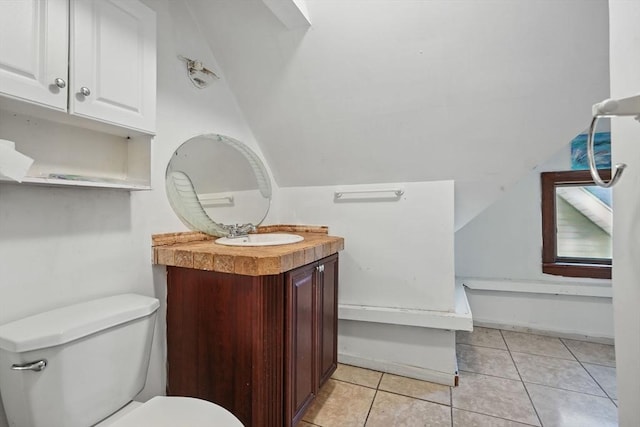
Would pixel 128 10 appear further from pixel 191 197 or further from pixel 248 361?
pixel 248 361

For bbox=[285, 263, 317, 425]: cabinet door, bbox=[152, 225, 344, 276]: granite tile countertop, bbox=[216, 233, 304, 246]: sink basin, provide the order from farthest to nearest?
bbox=[216, 233, 304, 246]: sink basin, bbox=[285, 263, 317, 425]: cabinet door, bbox=[152, 225, 344, 276]: granite tile countertop

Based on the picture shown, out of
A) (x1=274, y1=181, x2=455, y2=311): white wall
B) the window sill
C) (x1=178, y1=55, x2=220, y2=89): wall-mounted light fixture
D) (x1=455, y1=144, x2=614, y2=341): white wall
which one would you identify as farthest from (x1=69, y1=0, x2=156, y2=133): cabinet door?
the window sill

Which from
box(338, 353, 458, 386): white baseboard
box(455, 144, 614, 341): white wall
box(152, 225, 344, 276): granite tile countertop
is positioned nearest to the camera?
box(152, 225, 344, 276): granite tile countertop

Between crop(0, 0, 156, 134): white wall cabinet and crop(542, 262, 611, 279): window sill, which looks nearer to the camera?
crop(0, 0, 156, 134): white wall cabinet

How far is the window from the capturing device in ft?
8.64

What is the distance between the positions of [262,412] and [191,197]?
110cm

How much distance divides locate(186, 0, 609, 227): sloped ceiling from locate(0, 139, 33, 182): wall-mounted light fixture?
4.07 ft

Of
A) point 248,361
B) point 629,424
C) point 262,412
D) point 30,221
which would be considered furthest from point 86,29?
point 629,424

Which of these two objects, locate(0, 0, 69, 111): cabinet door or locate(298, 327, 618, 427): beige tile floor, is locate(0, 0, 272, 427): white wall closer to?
locate(0, 0, 69, 111): cabinet door

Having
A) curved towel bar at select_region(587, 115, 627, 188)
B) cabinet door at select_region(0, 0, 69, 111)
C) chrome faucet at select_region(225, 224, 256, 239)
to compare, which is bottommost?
chrome faucet at select_region(225, 224, 256, 239)

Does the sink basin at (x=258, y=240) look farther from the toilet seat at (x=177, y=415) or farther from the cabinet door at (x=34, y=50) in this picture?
the cabinet door at (x=34, y=50)

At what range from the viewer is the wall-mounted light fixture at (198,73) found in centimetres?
158

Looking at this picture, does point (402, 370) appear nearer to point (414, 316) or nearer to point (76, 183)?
point (414, 316)

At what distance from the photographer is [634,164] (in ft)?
2.11
